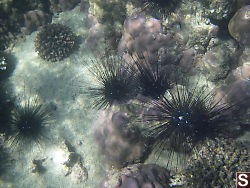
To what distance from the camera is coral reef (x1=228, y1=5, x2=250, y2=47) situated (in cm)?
409

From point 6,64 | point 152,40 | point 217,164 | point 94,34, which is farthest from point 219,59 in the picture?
point 6,64

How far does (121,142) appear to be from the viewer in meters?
4.09

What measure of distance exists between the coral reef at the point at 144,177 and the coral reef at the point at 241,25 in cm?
351

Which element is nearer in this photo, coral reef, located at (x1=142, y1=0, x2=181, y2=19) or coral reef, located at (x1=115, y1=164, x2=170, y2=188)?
coral reef, located at (x1=115, y1=164, x2=170, y2=188)

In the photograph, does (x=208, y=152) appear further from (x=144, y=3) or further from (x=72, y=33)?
(x=72, y=33)

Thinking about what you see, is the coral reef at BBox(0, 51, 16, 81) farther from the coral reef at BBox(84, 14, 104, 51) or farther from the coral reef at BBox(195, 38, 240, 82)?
the coral reef at BBox(195, 38, 240, 82)

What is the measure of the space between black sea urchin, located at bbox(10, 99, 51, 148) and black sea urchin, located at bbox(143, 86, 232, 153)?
3.40 m

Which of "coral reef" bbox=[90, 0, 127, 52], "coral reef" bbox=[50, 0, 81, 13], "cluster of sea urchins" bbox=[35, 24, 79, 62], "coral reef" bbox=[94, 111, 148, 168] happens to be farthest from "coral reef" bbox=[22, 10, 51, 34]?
"coral reef" bbox=[94, 111, 148, 168]

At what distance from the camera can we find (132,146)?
4094 millimetres

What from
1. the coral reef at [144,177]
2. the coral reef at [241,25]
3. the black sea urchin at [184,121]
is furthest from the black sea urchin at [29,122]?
the coral reef at [241,25]

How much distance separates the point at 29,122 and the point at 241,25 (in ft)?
19.8

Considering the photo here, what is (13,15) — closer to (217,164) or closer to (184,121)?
(184,121)

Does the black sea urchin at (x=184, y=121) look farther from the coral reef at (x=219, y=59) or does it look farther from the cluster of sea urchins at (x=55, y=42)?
the cluster of sea urchins at (x=55, y=42)

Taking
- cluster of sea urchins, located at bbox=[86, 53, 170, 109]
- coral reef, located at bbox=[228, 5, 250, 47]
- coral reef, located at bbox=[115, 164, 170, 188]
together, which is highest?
coral reef, located at bbox=[228, 5, 250, 47]
